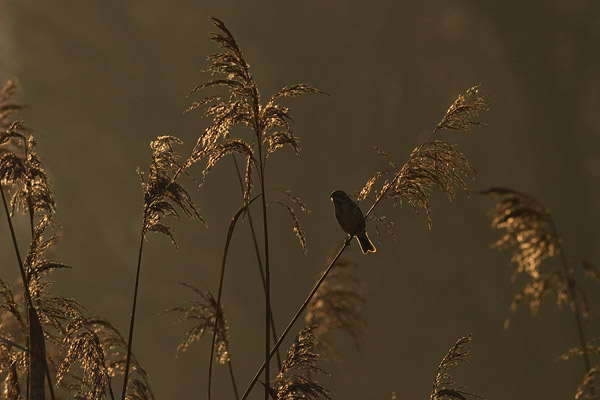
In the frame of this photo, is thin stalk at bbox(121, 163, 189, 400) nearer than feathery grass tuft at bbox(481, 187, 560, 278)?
Answer: Yes

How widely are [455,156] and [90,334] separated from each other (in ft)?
7.15

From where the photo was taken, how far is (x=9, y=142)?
16.6 ft

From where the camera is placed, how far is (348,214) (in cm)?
621

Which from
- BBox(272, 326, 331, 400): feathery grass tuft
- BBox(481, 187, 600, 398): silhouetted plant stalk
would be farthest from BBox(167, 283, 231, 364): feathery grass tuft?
BBox(481, 187, 600, 398): silhouetted plant stalk

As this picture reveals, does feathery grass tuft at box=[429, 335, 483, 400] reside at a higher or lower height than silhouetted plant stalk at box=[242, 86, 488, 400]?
lower

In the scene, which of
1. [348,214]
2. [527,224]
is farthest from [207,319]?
[527,224]

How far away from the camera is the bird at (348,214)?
240 inches

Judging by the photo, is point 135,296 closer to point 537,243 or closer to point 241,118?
point 241,118

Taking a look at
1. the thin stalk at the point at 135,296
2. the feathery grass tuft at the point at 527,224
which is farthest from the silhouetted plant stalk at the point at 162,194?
the feathery grass tuft at the point at 527,224

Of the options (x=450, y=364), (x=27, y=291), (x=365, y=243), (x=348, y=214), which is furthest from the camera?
(x=365, y=243)

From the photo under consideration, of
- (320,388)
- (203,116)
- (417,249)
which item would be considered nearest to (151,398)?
(320,388)

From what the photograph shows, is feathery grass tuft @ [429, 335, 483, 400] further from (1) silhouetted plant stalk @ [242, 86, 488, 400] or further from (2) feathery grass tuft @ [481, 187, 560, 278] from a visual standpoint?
(2) feathery grass tuft @ [481, 187, 560, 278]

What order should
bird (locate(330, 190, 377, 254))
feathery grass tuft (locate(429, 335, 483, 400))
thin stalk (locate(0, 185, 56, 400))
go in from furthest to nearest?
bird (locate(330, 190, 377, 254)) < feathery grass tuft (locate(429, 335, 483, 400)) < thin stalk (locate(0, 185, 56, 400))

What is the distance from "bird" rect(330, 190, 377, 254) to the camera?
609 cm
